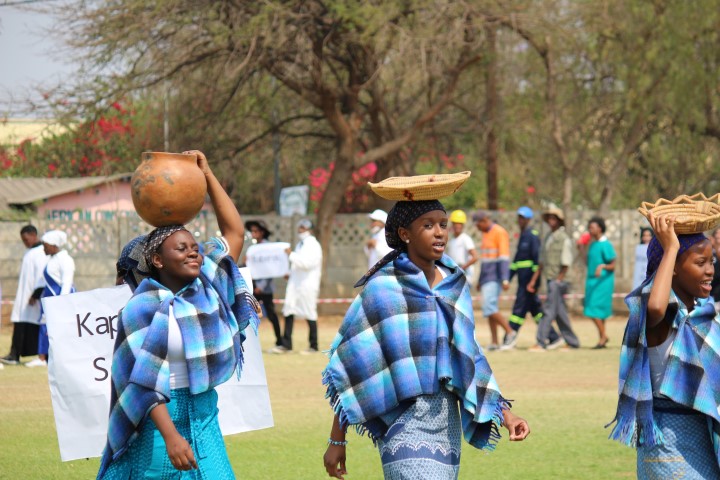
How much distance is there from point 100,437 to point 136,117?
16919 millimetres

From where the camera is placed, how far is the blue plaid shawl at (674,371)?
4.95 m

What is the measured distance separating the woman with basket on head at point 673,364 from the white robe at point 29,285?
1108 centimetres

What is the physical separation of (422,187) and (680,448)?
152 centimetres

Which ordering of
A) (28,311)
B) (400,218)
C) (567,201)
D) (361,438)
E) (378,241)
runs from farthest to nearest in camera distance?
(567,201) → (378,241) → (28,311) → (361,438) → (400,218)

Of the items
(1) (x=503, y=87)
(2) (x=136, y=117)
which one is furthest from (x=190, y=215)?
(1) (x=503, y=87)

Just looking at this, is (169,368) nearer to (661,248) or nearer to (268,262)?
(661,248)

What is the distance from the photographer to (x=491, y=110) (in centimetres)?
2478

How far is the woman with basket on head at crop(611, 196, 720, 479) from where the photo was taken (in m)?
4.94

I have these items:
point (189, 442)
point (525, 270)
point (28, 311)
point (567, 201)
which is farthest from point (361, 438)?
point (567, 201)

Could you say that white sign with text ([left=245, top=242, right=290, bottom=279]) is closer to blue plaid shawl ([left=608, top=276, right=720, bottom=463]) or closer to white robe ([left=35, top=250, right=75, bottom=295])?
white robe ([left=35, top=250, right=75, bottom=295])

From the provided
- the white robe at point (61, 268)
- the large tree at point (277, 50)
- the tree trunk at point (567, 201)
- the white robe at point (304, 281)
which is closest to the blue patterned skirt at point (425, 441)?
the white robe at point (61, 268)

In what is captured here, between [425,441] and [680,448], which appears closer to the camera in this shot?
[425,441]

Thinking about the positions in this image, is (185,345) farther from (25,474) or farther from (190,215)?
(25,474)

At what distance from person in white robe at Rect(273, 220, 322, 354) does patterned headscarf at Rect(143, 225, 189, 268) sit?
446 inches
